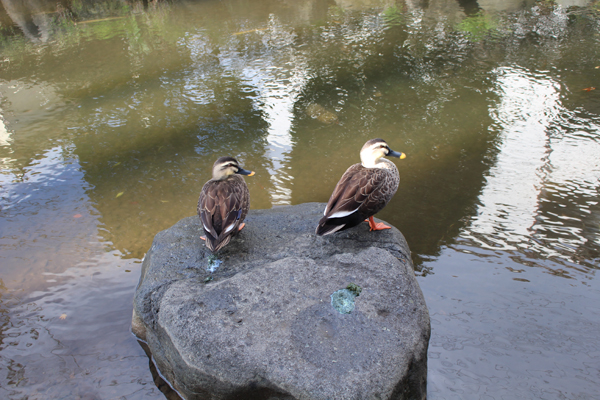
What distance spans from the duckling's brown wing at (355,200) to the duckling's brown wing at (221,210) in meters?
0.76

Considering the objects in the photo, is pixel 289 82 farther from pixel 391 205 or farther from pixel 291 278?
pixel 291 278

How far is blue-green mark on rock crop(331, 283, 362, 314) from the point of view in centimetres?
295

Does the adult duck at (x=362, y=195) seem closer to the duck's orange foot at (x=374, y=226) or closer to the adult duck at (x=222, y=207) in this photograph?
the duck's orange foot at (x=374, y=226)

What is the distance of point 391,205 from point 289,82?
14.3 ft

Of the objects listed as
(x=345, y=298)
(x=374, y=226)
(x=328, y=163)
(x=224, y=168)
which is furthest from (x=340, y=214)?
(x=328, y=163)

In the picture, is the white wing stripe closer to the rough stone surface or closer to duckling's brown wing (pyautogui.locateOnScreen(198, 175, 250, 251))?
the rough stone surface

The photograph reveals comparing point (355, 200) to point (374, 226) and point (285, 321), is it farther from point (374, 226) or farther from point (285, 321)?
point (285, 321)

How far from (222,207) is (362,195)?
4.17ft

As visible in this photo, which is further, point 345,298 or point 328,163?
point 328,163

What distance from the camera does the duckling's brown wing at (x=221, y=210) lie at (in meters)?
3.48

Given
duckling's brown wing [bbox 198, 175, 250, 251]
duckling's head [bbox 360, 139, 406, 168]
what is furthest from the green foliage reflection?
duckling's brown wing [bbox 198, 175, 250, 251]

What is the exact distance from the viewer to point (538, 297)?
376cm

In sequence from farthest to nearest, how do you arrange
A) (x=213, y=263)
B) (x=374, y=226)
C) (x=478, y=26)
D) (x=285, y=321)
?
(x=478, y=26), (x=374, y=226), (x=213, y=263), (x=285, y=321)

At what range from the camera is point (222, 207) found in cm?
362
